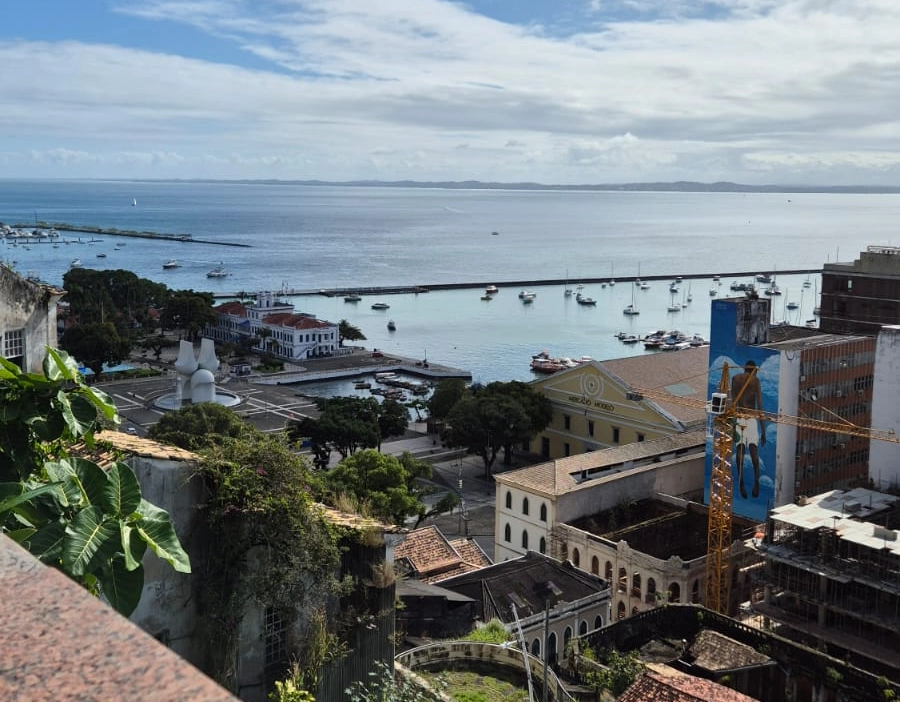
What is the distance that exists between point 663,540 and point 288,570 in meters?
24.2

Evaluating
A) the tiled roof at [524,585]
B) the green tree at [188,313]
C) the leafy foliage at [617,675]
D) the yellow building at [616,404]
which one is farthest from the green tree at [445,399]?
the green tree at [188,313]

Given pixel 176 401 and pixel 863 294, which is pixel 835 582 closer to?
pixel 863 294

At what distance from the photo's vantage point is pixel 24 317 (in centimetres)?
1328

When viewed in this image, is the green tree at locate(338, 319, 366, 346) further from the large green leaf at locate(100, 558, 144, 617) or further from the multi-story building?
the large green leaf at locate(100, 558, 144, 617)

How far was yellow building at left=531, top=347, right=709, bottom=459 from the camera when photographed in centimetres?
4375

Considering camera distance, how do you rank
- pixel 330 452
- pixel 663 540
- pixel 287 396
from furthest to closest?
pixel 287 396, pixel 330 452, pixel 663 540

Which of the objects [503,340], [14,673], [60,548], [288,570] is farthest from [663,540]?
[503,340]

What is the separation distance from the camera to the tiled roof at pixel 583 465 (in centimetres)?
3038

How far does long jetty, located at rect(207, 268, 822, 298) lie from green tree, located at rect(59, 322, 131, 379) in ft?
156

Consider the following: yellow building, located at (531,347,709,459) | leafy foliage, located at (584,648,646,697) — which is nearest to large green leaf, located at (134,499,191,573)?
leafy foliage, located at (584,648,646,697)

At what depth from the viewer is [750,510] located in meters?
35.1

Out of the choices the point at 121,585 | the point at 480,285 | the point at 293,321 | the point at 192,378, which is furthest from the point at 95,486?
the point at 480,285

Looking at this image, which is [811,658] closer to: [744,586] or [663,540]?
[744,586]

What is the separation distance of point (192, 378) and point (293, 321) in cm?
2606
